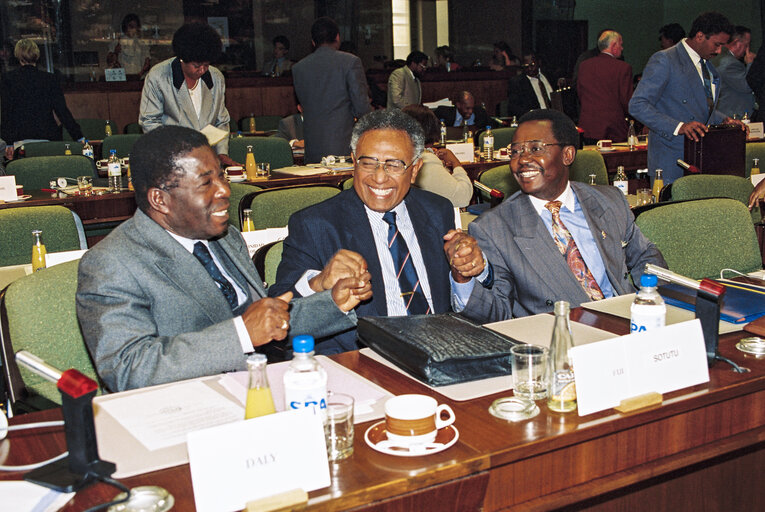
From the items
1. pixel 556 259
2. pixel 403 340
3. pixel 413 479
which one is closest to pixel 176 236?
pixel 403 340

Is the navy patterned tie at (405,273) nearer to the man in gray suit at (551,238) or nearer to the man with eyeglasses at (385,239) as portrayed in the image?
the man with eyeglasses at (385,239)

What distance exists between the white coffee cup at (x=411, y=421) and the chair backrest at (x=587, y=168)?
369 centimetres

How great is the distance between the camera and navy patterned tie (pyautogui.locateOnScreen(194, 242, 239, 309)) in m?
2.02

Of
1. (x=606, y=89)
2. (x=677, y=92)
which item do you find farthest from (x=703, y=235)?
(x=606, y=89)

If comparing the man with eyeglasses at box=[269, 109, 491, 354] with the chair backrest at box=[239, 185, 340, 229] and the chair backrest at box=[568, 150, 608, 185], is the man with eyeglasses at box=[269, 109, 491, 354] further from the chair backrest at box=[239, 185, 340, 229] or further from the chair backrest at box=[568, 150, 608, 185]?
the chair backrest at box=[568, 150, 608, 185]

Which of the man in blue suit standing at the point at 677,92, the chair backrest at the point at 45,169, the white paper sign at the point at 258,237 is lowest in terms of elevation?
the white paper sign at the point at 258,237

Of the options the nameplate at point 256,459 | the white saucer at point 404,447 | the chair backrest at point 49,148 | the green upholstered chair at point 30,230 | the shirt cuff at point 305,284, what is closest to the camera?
the nameplate at point 256,459

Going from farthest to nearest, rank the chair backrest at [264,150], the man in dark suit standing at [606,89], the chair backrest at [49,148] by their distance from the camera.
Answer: the man in dark suit standing at [606,89] → the chair backrest at [49,148] → the chair backrest at [264,150]

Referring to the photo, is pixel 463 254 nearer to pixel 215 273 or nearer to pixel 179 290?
pixel 215 273

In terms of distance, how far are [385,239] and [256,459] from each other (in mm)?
1286

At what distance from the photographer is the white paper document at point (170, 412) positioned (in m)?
1.41

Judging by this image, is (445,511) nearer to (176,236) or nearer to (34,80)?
(176,236)

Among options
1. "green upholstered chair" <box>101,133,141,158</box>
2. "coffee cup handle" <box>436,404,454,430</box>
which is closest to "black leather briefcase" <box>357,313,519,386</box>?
"coffee cup handle" <box>436,404,454,430</box>

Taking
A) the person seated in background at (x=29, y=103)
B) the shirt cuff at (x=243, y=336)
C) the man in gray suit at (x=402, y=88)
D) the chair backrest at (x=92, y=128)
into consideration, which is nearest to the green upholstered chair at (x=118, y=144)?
the person seated in background at (x=29, y=103)
